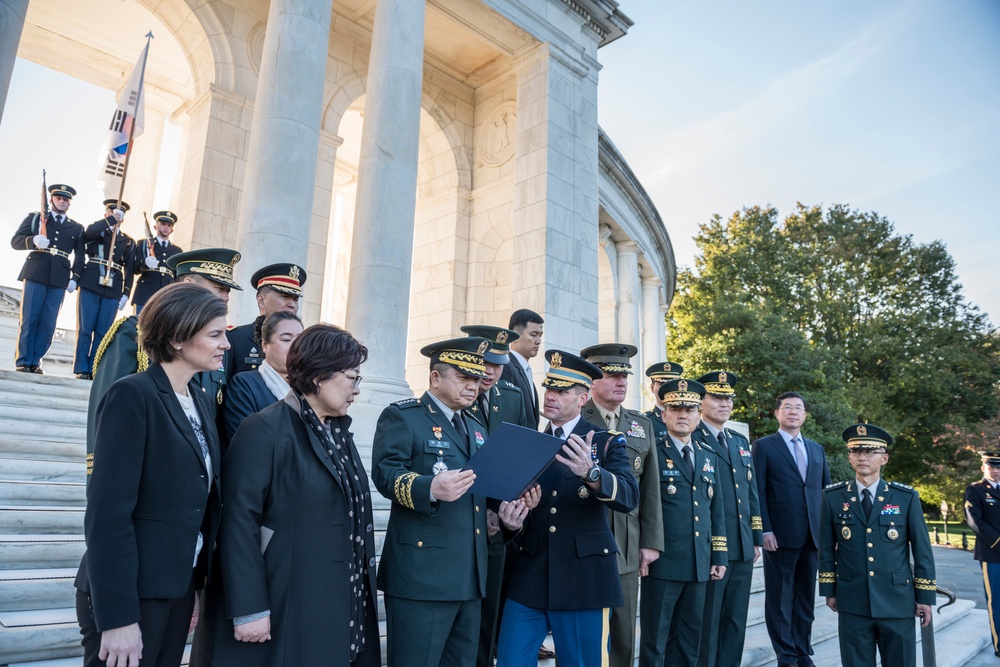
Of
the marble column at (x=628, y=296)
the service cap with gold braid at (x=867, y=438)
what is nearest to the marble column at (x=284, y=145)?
the service cap with gold braid at (x=867, y=438)

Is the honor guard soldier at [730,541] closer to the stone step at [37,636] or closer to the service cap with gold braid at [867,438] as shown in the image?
the service cap with gold braid at [867,438]

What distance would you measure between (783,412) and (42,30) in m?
15.8

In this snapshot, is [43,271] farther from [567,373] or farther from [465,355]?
[567,373]

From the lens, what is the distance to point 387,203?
9.67 meters

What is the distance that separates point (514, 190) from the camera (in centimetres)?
1353

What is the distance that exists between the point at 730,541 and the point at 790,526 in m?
1.47

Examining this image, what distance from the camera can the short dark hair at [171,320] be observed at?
2.66 meters

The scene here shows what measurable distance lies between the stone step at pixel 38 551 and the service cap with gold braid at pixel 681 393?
14.2ft

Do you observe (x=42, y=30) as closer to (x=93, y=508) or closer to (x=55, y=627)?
(x=55, y=627)

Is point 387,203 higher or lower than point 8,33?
higher

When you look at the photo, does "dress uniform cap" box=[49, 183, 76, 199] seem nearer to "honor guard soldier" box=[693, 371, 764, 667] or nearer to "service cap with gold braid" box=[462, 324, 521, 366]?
"service cap with gold braid" box=[462, 324, 521, 366]

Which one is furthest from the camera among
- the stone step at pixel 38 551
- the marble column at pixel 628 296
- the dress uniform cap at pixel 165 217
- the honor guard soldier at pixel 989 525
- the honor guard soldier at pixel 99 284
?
the marble column at pixel 628 296

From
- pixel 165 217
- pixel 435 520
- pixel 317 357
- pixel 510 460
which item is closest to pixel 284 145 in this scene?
pixel 165 217

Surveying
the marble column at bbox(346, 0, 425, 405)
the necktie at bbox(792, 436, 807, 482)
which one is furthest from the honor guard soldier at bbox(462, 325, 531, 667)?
the marble column at bbox(346, 0, 425, 405)
